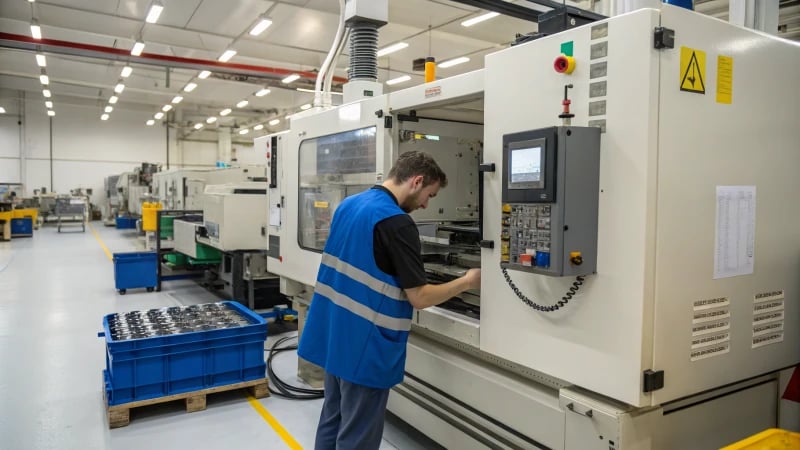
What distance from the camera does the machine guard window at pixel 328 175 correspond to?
2.79 metres

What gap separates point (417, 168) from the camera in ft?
6.40

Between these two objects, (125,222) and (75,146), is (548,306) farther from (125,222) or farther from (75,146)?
(75,146)

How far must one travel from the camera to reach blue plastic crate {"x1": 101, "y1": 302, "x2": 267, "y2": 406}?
9.71 feet

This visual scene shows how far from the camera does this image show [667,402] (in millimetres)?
1662

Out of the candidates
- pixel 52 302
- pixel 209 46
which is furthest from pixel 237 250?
pixel 209 46

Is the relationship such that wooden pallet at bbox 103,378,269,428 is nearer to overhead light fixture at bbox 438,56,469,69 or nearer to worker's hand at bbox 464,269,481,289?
Result: worker's hand at bbox 464,269,481,289

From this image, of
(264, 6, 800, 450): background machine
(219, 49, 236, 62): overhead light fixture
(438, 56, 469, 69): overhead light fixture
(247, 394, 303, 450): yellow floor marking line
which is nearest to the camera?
(264, 6, 800, 450): background machine

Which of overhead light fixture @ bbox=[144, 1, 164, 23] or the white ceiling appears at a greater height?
the white ceiling

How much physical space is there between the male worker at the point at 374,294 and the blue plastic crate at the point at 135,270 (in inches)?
208

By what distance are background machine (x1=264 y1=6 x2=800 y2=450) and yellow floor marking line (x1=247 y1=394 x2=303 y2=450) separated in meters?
0.96

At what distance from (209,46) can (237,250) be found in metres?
5.57

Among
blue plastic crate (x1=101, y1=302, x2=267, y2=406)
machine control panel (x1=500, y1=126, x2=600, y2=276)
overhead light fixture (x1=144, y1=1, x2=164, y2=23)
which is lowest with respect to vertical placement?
blue plastic crate (x1=101, y1=302, x2=267, y2=406)

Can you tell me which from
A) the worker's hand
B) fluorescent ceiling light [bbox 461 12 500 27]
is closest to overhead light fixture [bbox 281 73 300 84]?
fluorescent ceiling light [bbox 461 12 500 27]

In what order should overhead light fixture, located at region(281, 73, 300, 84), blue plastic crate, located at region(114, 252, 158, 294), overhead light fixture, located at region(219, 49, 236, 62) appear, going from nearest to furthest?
blue plastic crate, located at region(114, 252, 158, 294) → overhead light fixture, located at region(219, 49, 236, 62) → overhead light fixture, located at region(281, 73, 300, 84)
